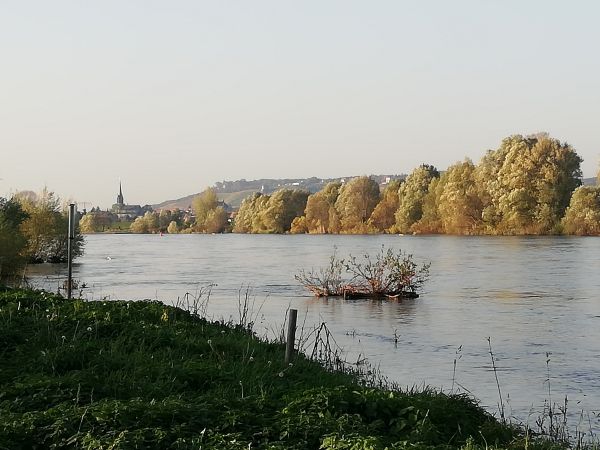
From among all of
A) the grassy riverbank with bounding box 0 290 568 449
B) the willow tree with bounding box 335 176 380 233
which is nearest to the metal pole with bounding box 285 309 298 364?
the grassy riverbank with bounding box 0 290 568 449

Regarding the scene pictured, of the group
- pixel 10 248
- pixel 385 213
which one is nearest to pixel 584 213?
pixel 385 213

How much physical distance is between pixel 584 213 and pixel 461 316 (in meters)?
66.7

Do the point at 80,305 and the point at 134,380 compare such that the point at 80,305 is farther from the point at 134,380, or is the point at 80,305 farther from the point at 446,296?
the point at 446,296

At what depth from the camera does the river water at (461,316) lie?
626 inches

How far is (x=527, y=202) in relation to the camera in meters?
92.0

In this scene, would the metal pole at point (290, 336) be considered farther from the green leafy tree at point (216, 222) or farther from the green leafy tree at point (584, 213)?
the green leafy tree at point (216, 222)

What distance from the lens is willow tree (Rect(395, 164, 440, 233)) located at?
114 m

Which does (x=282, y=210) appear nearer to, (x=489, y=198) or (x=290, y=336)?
(x=489, y=198)

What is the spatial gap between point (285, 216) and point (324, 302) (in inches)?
4265

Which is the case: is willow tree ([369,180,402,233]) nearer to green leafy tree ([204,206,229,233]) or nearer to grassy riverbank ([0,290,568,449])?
green leafy tree ([204,206,229,233])

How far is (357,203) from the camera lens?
12462cm

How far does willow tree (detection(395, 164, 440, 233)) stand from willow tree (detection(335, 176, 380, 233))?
8062 mm

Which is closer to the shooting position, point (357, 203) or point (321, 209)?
point (357, 203)

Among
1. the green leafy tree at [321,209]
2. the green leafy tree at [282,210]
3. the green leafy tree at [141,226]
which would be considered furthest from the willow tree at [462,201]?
the green leafy tree at [141,226]
